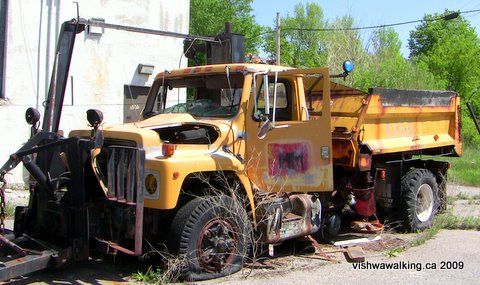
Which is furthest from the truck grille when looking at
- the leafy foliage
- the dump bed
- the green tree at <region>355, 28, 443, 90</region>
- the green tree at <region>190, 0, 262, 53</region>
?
the green tree at <region>190, 0, 262, 53</region>

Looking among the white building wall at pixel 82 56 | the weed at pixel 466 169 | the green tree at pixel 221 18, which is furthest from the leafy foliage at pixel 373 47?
the white building wall at pixel 82 56

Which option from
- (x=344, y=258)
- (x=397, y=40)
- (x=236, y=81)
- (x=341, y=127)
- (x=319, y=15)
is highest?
(x=319, y=15)

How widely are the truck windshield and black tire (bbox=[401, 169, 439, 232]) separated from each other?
3.50 m

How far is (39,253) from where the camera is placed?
17.2 feet

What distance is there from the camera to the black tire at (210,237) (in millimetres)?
5516

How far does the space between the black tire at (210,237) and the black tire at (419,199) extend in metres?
3.39

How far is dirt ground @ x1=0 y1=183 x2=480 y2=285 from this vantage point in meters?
5.86

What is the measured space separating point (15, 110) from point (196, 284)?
765 centimetres

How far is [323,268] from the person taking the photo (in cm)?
643

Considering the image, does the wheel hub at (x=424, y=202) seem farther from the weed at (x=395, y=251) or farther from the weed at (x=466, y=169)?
the weed at (x=466, y=169)

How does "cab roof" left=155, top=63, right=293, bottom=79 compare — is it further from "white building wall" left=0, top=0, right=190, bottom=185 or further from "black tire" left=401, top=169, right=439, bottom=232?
"white building wall" left=0, top=0, right=190, bottom=185

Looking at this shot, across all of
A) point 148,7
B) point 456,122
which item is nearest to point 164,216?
point 456,122

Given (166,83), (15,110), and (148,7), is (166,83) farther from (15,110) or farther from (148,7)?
(148,7)

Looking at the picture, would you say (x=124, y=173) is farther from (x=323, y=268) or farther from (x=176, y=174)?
(x=323, y=268)
